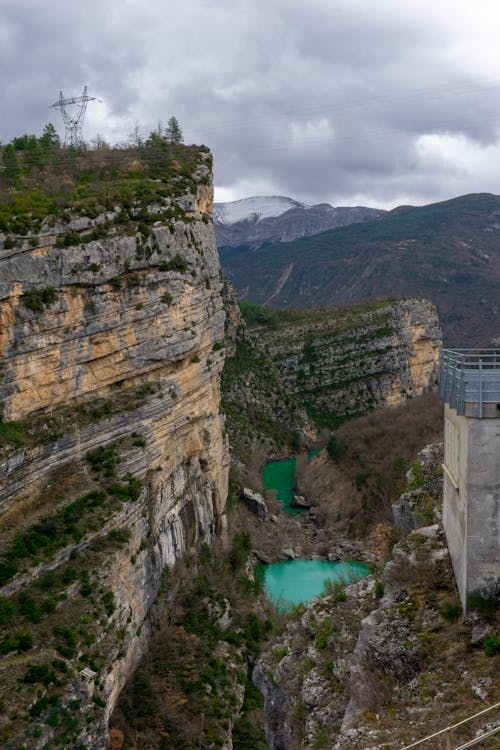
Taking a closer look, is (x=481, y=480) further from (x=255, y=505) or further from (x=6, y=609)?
(x=255, y=505)

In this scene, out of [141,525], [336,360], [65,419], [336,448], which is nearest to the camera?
[65,419]

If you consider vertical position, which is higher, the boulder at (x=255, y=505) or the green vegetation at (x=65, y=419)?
the green vegetation at (x=65, y=419)

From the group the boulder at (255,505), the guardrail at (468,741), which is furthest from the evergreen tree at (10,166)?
the boulder at (255,505)

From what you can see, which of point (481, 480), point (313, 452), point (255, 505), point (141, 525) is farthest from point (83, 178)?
point (313, 452)

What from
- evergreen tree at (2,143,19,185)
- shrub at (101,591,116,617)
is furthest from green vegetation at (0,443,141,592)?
evergreen tree at (2,143,19,185)

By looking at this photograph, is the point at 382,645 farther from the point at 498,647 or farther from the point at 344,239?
the point at 344,239

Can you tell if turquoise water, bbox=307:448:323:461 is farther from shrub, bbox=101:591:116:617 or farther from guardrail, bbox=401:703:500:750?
guardrail, bbox=401:703:500:750

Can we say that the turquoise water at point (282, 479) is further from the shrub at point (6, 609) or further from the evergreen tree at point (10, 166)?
the shrub at point (6, 609)
